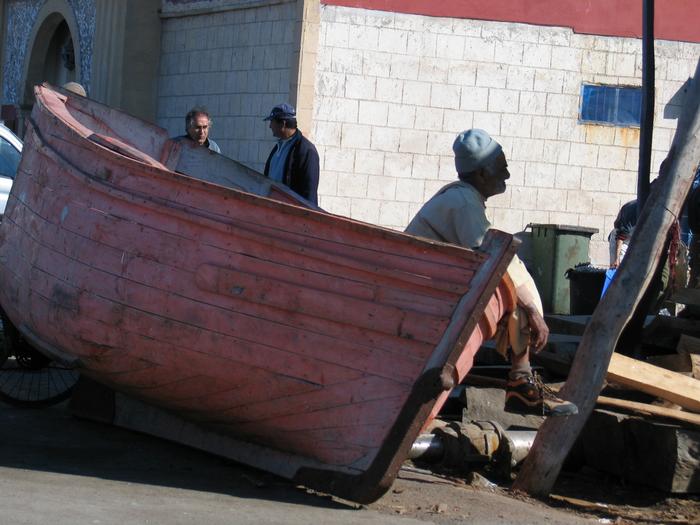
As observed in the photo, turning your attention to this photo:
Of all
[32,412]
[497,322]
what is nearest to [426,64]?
[32,412]

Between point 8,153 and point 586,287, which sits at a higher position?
point 8,153

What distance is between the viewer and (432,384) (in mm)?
5094

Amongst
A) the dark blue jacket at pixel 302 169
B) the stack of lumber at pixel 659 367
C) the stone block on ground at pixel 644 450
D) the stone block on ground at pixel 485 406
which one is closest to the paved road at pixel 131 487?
the stone block on ground at pixel 485 406

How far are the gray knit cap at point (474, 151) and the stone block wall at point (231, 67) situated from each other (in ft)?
26.7

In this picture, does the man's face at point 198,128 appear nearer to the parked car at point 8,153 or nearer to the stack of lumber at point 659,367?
the stack of lumber at point 659,367

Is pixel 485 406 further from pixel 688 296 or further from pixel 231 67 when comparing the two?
pixel 231 67

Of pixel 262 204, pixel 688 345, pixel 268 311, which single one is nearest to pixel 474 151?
pixel 262 204

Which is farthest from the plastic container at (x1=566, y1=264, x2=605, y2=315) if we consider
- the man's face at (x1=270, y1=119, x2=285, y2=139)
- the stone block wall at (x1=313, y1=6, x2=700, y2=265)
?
the man's face at (x1=270, y1=119, x2=285, y2=139)

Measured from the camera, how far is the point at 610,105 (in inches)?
589

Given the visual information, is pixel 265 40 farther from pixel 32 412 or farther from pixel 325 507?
pixel 325 507

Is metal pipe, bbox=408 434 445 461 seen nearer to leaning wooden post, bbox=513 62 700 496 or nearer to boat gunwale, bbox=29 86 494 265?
leaning wooden post, bbox=513 62 700 496

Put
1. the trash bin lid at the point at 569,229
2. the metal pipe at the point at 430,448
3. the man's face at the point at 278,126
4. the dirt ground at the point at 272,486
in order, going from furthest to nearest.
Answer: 1. the trash bin lid at the point at 569,229
2. the man's face at the point at 278,126
3. the metal pipe at the point at 430,448
4. the dirt ground at the point at 272,486

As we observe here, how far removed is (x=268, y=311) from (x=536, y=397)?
135 cm

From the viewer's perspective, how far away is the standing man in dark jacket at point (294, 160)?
8.42 meters
